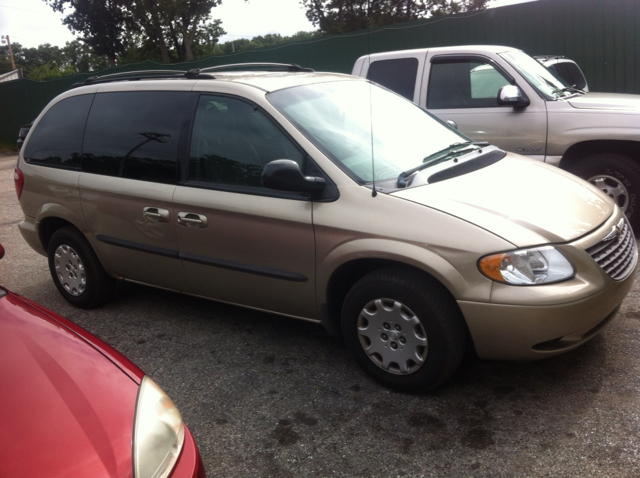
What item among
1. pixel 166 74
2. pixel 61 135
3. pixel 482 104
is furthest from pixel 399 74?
pixel 61 135

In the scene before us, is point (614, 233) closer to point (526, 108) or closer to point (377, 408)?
point (377, 408)

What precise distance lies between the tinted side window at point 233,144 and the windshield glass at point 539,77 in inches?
136

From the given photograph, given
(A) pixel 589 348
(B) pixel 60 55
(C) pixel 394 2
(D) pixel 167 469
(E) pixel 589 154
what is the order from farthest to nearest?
(B) pixel 60 55 < (C) pixel 394 2 < (E) pixel 589 154 < (A) pixel 589 348 < (D) pixel 167 469

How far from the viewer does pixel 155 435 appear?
83.0 inches

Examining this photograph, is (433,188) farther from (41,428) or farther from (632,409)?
(41,428)

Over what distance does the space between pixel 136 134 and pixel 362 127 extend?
62.2 inches

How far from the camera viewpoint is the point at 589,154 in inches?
235

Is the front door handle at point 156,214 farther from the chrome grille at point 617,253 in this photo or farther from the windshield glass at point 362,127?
the chrome grille at point 617,253

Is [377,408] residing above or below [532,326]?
below

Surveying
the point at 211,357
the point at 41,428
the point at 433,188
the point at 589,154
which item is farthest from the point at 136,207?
the point at 589,154

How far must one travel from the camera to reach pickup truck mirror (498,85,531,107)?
605 cm

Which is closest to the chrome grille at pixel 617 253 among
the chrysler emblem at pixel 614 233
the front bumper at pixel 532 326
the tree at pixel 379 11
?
the chrysler emblem at pixel 614 233

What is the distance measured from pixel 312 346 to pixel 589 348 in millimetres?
1658

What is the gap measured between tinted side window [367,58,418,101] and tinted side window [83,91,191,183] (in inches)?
129
